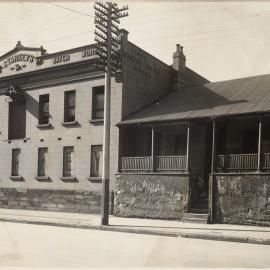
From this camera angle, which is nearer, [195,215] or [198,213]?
[195,215]

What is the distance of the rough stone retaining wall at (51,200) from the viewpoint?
938 inches

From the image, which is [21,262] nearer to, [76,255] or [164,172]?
[76,255]

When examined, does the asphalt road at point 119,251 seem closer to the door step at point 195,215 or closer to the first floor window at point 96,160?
the door step at point 195,215

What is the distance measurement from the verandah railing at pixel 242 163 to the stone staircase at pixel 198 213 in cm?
161

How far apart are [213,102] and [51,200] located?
390 inches

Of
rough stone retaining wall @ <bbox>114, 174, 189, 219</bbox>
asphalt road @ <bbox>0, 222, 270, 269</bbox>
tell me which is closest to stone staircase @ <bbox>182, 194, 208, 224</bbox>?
rough stone retaining wall @ <bbox>114, 174, 189, 219</bbox>

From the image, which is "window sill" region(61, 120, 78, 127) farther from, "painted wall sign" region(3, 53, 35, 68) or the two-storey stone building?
"painted wall sign" region(3, 53, 35, 68)

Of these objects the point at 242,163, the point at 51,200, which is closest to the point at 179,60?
the point at 242,163

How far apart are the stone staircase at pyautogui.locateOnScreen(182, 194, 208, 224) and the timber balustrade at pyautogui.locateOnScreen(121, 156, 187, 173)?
154cm

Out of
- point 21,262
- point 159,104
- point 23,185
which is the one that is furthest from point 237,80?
point 21,262

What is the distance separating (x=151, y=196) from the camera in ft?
69.4

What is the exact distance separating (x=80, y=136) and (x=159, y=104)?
14.0 feet

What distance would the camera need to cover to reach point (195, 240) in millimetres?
14203

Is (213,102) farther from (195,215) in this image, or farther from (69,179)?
(69,179)
